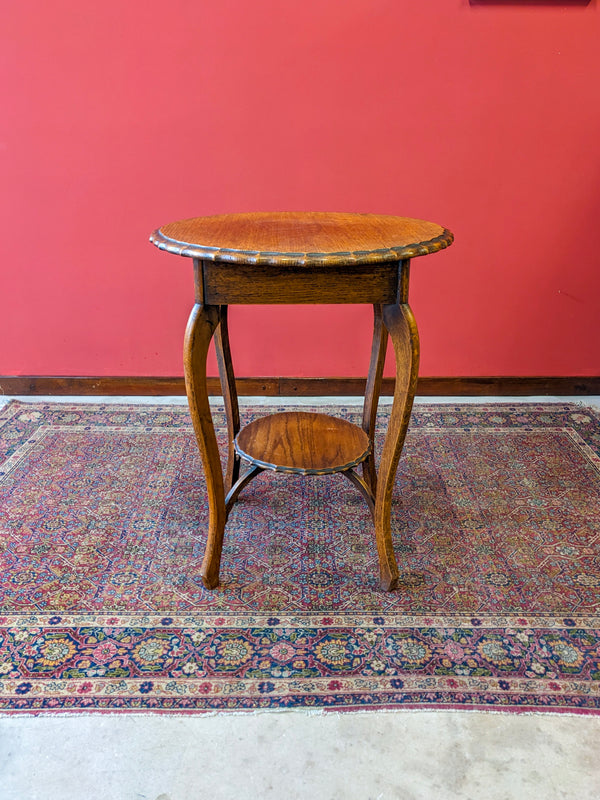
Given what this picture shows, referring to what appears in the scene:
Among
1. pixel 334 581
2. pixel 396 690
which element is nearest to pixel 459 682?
pixel 396 690

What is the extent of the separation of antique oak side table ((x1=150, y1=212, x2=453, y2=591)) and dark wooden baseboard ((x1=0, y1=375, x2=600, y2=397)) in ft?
3.85

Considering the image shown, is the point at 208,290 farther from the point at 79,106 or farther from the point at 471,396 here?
the point at 471,396

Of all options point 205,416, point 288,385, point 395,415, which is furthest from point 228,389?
point 288,385

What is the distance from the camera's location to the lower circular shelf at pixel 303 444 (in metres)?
2.03

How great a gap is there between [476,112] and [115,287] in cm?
194

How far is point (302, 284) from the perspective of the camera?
165 cm

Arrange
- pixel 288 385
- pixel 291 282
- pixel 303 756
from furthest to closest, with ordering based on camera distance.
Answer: pixel 288 385, pixel 291 282, pixel 303 756

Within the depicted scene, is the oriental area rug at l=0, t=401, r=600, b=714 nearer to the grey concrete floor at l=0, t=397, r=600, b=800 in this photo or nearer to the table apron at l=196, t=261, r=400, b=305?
the grey concrete floor at l=0, t=397, r=600, b=800

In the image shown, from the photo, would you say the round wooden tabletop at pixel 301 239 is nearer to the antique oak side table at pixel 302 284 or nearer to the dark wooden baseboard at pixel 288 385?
the antique oak side table at pixel 302 284

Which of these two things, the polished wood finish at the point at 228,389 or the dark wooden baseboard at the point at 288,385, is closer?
the polished wood finish at the point at 228,389

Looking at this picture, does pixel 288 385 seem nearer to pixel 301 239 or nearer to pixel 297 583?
pixel 297 583

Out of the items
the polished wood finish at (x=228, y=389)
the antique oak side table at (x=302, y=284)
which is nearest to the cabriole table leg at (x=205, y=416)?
the antique oak side table at (x=302, y=284)

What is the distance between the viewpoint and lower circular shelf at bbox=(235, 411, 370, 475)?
2.03 meters

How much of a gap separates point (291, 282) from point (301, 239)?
127mm
